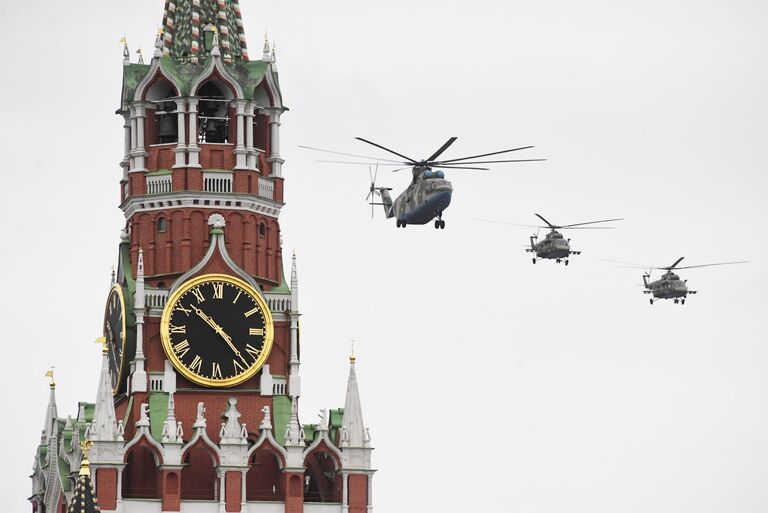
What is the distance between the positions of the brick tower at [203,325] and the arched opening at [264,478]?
0.31 feet

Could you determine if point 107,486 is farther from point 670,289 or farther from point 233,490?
point 670,289

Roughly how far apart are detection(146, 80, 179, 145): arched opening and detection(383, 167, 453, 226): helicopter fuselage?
556 inches

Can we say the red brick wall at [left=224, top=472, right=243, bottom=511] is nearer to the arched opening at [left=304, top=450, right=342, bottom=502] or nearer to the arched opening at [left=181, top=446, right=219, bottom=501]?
the arched opening at [left=181, top=446, right=219, bottom=501]

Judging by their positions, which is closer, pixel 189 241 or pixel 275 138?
pixel 189 241

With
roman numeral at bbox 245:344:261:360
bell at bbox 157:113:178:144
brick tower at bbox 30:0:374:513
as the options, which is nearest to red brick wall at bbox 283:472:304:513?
brick tower at bbox 30:0:374:513

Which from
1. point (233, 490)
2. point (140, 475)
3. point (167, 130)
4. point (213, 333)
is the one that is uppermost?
point (167, 130)

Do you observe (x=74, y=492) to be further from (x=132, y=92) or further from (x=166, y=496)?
(x=132, y=92)

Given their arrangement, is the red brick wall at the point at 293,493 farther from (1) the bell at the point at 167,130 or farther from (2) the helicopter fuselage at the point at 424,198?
(1) the bell at the point at 167,130

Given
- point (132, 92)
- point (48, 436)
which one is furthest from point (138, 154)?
point (48, 436)

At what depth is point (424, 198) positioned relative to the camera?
548 feet

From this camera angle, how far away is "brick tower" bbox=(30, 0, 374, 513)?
17300 cm

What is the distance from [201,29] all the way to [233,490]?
23267mm

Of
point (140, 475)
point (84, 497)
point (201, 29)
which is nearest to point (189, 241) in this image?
point (201, 29)

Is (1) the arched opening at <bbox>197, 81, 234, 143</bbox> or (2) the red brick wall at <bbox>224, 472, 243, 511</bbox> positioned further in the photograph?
(1) the arched opening at <bbox>197, 81, 234, 143</bbox>
